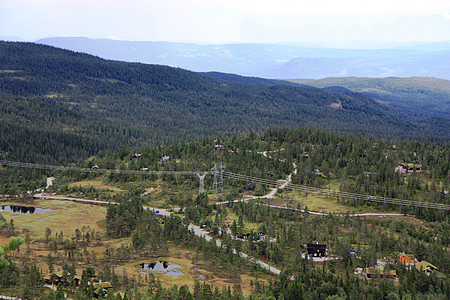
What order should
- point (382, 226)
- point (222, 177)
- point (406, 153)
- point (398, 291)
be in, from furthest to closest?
point (406, 153) → point (222, 177) → point (382, 226) → point (398, 291)

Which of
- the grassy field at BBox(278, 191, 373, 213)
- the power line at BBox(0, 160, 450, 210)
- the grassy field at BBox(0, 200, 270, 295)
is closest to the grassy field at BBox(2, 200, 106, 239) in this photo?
the grassy field at BBox(0, 200, 270, 295)

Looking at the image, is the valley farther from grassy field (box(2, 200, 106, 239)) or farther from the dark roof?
grassy field (box(2, 200, 106, 239))

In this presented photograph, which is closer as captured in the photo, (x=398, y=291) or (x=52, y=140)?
(x=398, y=291)

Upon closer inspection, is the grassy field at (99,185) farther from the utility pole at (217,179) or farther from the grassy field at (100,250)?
the utility pole at (217,179)

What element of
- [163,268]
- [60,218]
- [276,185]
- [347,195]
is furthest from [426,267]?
[60,218]

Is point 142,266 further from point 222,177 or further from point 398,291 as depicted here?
point 222,177

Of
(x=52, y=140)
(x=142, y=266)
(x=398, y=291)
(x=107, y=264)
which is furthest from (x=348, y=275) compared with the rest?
(x=52, y=140)
